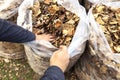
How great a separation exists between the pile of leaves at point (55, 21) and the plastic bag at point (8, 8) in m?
0.14

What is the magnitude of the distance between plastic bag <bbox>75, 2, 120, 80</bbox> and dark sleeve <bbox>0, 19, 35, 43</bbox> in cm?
35

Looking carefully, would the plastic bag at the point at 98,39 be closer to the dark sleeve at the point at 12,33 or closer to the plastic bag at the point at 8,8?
the dark sleeve at the point at 12,33

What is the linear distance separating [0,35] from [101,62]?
550mm

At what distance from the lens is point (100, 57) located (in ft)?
4.89

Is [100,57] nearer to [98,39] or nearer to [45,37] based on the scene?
[98,39]

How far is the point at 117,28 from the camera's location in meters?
1.51

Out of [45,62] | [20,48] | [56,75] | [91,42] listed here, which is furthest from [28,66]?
[56,75]

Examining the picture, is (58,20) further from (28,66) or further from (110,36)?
(28,66)

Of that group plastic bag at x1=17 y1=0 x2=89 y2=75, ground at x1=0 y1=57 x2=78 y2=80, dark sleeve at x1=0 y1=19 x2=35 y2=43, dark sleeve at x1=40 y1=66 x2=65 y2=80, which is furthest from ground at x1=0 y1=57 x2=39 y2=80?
dark sleeve at x1=40 y1=66 x2=65 y2=80

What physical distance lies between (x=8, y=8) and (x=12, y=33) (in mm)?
417

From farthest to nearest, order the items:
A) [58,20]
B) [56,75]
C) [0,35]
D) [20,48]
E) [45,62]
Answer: [20,48] < [45,62] < [58,20] < [0,35] < [56,75]

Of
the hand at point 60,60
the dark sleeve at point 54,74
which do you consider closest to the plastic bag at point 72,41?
the hand at point 60,60

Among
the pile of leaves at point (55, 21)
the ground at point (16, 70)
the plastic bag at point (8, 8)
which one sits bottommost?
the ground at point (16, 70)

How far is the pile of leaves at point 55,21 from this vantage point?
1.53 m
